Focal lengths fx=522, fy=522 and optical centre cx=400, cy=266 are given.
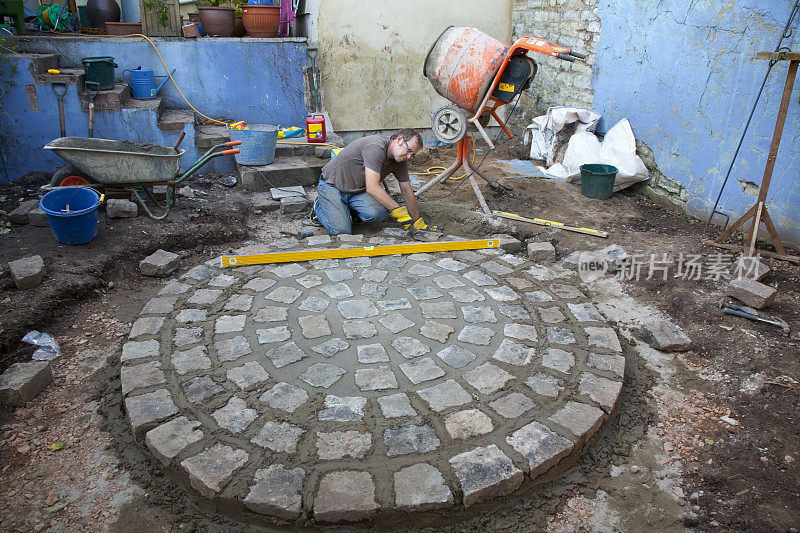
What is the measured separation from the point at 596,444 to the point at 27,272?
4.00m

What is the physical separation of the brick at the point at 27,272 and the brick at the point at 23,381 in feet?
2.90

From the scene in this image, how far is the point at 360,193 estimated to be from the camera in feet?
16.5

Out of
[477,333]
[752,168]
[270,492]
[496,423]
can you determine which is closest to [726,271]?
[752,168]

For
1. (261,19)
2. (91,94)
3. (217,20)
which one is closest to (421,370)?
(91,94)

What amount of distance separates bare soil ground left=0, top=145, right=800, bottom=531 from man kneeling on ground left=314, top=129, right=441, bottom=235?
808 mm

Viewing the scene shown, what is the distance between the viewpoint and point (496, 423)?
8.97 ft

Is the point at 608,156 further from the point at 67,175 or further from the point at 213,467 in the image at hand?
the point at 67,175

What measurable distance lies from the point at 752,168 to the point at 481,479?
177 inches

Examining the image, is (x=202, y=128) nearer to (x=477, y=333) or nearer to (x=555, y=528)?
(x=477, y=333)

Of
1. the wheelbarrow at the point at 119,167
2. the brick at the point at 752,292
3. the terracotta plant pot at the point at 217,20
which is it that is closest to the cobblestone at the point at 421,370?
the brick at the point at 752,292

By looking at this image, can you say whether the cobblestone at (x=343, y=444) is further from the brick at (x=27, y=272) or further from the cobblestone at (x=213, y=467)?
the brick at (x=27, y=272)

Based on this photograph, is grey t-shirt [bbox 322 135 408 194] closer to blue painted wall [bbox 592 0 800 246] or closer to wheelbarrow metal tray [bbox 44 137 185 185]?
wheelbarrow metal tray [bbox 44 137 185 185]

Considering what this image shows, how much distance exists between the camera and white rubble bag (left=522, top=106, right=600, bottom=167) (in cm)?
691

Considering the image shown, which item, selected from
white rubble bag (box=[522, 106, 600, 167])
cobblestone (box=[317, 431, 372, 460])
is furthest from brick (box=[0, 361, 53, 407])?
white rubble bag (box=[522, 106, 600, 167])
